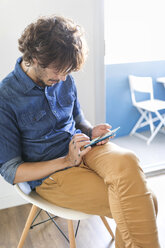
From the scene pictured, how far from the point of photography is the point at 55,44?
40.3 inches

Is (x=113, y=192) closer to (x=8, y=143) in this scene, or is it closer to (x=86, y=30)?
(x=8, y=143)

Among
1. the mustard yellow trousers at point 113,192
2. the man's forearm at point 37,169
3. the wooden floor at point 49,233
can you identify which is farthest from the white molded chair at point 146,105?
the man's forearm at point 37,169

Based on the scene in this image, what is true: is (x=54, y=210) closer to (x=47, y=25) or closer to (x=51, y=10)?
(x=47, y=25)

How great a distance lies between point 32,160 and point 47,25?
59 cm

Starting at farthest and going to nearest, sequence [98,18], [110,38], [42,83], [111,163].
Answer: [110,38] < [98,18] < [42,83] < [111,163]

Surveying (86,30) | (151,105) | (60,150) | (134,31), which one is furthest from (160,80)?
(60,150)

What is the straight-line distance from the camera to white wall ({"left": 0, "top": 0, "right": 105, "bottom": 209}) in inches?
63.4

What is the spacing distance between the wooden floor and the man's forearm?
2.03 ft

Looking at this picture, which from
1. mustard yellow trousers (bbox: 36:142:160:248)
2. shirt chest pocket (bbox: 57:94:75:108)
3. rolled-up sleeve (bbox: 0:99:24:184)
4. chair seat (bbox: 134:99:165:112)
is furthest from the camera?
chair seat (bbox: 134:99:165:112)

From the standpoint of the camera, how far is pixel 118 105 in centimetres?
330

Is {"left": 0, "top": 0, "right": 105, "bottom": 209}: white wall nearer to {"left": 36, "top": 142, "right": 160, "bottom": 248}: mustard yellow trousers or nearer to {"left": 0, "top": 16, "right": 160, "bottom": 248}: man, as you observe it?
{"left": 0, "top": 16, "right": 160, "bottom": 248}: man

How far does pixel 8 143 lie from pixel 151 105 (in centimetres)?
233

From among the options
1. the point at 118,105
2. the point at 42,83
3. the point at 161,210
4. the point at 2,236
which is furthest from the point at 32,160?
the point at 118,105

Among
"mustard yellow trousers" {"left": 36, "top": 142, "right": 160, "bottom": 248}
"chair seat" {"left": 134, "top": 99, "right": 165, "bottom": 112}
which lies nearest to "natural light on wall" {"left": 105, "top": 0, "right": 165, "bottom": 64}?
"chair seat" {"left": 134, "top": 99, "right": 165, "bottom": 112}
